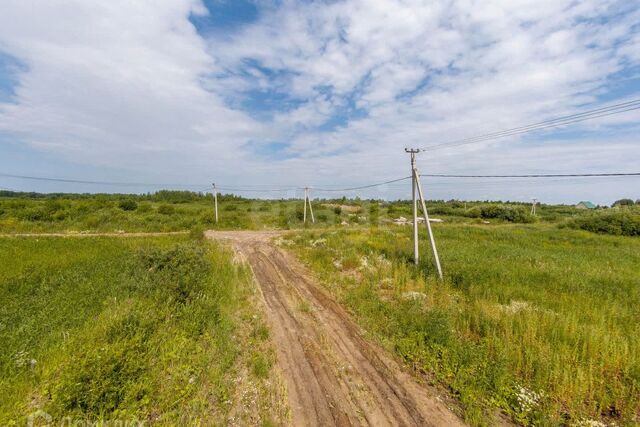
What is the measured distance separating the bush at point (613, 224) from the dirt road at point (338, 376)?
3359 cm

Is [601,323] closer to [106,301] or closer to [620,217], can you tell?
[106,301]

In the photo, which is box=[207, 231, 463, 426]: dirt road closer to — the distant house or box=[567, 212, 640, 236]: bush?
box=[567, 212, 640, 236]: bush

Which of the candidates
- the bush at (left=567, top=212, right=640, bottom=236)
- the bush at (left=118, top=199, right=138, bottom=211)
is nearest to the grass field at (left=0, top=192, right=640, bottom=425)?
the bush at (left=567, top=212, right=640, bottom=236)

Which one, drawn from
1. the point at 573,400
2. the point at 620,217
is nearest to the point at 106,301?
the point at 573,400

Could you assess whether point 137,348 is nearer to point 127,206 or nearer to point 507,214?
point 127,206

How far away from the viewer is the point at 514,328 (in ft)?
18.5

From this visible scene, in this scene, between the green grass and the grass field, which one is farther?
the green grass

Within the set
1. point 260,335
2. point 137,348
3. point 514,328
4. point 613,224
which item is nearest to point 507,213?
point 613,224

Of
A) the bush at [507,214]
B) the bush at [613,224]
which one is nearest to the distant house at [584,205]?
the bush at [507,214]

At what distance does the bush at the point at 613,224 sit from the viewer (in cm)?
2438

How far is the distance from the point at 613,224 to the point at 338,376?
36367 mm

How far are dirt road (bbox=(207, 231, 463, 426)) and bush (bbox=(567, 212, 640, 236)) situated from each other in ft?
110

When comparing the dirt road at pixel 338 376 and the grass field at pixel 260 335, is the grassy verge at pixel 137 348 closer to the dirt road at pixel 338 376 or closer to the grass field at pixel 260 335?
the grass field at pixel 260 335

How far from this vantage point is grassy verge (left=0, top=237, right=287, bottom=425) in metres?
3.54
